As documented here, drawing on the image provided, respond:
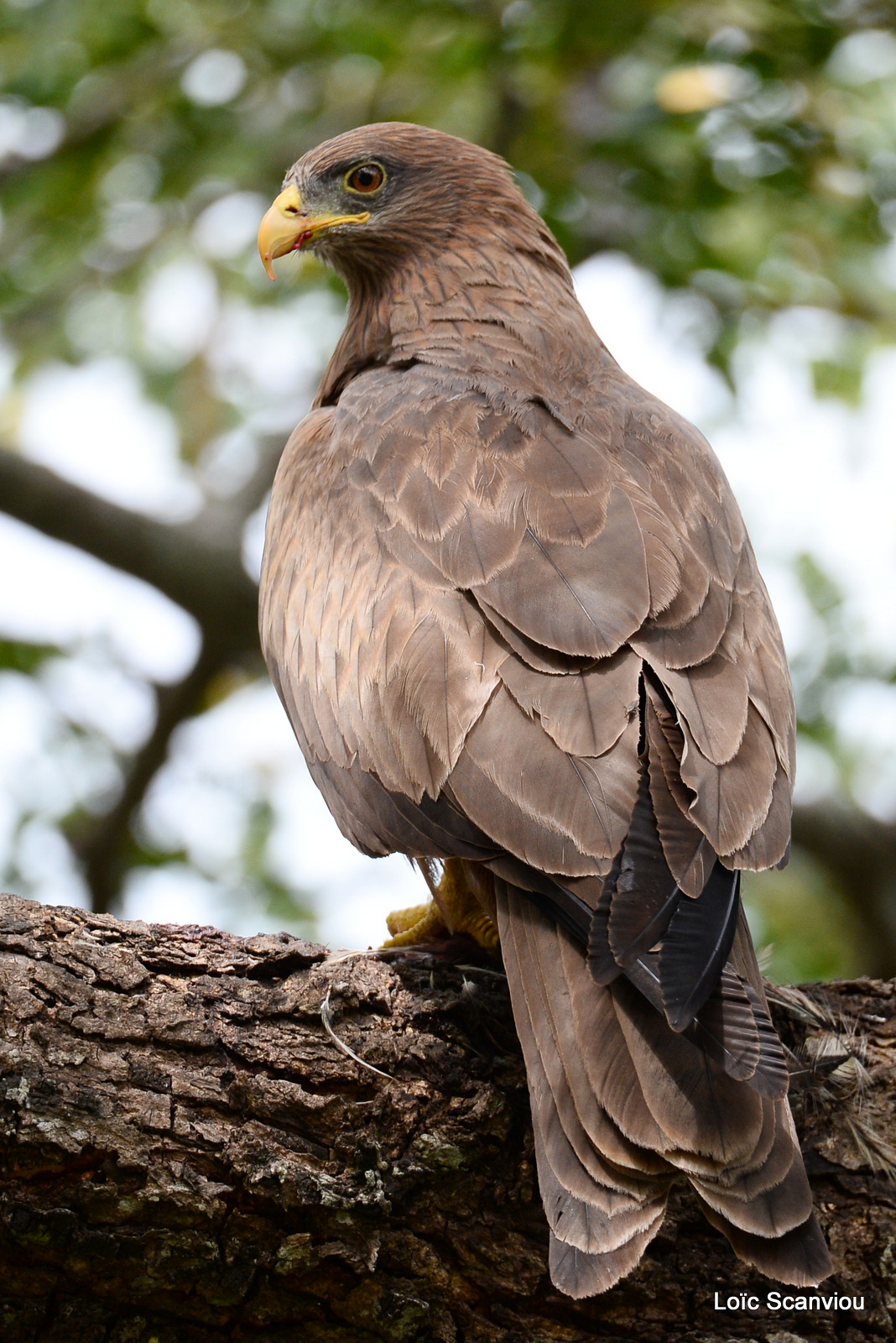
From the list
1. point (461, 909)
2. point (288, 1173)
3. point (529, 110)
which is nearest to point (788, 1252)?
point (288, 1173)

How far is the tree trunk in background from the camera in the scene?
96.6 inches

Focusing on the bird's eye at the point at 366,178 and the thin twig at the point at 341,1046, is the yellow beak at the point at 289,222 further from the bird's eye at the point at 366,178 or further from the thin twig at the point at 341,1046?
the thin twig at the point at 341,1046

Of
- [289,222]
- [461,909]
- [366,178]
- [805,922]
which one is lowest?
[461,909]

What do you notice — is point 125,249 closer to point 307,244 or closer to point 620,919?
point 307,244

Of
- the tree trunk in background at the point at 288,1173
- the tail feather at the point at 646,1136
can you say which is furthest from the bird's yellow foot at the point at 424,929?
the tail feather at the point at 646,1136

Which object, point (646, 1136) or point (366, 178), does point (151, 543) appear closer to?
point (366, 178)

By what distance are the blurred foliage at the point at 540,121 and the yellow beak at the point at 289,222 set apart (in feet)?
6.13

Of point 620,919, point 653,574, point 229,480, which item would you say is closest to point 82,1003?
point 620,919

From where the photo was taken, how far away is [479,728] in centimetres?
281

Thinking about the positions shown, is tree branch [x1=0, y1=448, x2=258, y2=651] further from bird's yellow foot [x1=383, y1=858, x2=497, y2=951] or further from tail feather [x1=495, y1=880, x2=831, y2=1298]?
tail feather [x1=495, y1=880, x2=831, y2=1298]

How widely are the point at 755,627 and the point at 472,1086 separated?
138cm

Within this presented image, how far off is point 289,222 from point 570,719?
9.03 ft

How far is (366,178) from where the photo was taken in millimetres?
4770

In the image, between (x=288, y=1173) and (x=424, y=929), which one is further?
(x=424, y=929)
